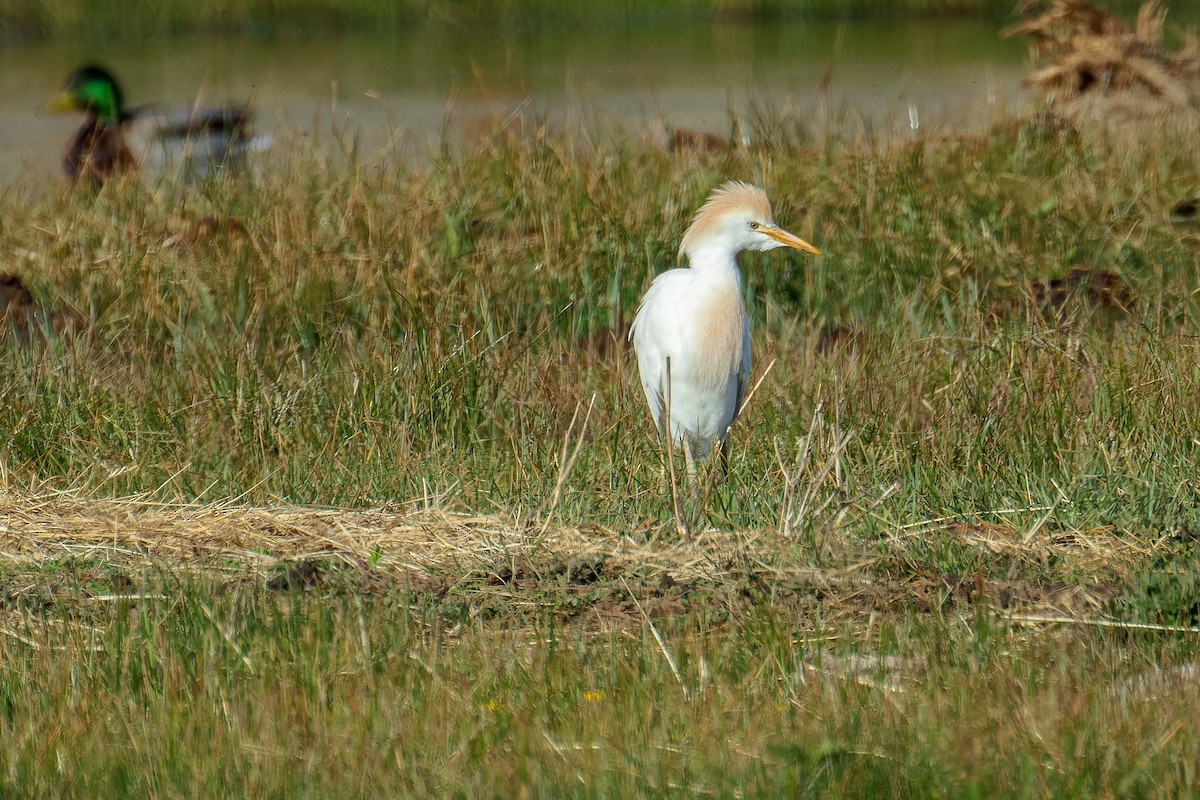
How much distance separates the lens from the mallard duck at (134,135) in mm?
7828

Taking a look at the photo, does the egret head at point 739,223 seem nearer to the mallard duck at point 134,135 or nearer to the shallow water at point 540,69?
the mallard duck at point 134,135

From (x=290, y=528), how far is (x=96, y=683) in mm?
882

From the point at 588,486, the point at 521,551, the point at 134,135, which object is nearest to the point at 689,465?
the point at 588,486

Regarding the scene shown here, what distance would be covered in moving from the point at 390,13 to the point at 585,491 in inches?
811

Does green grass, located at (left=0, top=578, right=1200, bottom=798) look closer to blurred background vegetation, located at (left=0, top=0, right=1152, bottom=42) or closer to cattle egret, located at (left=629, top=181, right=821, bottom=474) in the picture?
cattle egret, located at (left=629, top=181, right=821, bottom=474)

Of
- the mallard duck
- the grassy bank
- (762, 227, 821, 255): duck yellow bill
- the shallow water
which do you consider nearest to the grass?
the mallard duck

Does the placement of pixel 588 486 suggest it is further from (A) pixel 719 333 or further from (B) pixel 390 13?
(B) pixel 390 13

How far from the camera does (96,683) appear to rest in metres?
3.01

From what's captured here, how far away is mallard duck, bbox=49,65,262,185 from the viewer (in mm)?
7828

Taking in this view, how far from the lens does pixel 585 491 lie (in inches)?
165

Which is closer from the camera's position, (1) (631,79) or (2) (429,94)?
(2) (429,94)

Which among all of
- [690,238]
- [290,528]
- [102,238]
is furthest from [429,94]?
[290,528]

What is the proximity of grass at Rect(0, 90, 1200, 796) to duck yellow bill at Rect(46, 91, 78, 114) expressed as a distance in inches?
138

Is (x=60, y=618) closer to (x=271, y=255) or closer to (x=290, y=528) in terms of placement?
(x=290, y=528)
